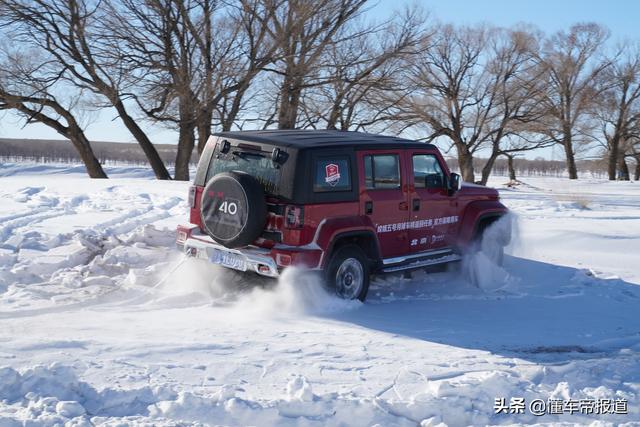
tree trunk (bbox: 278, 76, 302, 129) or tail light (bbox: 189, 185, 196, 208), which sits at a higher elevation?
tree trunk (bbox: 278, 76, 302, 129)

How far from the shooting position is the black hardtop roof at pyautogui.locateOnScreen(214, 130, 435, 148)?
7105 mm

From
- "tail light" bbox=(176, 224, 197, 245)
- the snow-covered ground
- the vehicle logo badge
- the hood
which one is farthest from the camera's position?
the hood

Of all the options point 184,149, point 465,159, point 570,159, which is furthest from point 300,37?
point 570,159

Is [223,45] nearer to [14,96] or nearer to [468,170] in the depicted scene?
[14,96]

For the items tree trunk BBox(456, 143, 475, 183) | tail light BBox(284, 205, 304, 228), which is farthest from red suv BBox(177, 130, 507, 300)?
tree trunk BBox(456, 143, 475, 183)

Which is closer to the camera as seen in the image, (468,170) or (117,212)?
(117,212)

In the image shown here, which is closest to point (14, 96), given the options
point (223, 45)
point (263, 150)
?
point (223, 45)

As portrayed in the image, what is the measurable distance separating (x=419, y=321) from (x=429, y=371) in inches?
67.8

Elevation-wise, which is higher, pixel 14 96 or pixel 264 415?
pixel 14 96

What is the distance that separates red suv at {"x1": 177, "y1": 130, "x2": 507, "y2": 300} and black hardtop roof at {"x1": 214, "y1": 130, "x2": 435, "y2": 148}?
0.01 metres

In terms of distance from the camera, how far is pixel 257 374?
495 centimetres

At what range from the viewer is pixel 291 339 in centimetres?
587

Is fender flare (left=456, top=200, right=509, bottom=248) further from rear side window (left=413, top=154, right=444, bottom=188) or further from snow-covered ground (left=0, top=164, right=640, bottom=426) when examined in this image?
rear side window (left=413, top=154, right=444, bottom=188)

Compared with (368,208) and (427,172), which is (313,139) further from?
(427,172)
